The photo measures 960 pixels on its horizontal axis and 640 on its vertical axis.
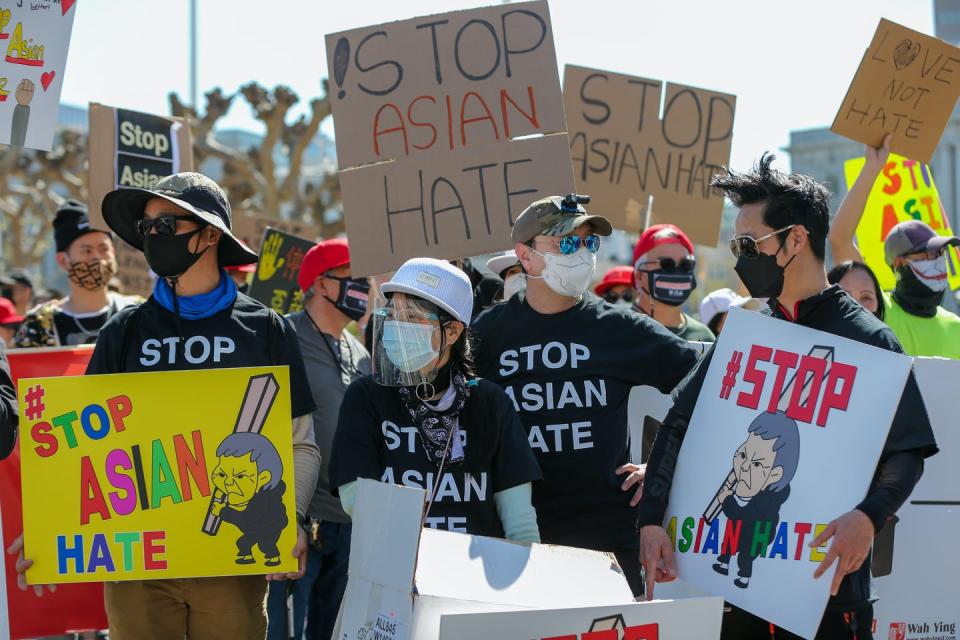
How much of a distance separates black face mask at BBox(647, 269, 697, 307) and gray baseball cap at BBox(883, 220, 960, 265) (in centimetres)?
102

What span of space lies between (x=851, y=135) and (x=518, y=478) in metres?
3.49

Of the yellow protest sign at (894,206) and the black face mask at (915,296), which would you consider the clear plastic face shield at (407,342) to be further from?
the yellow protest sign at (894,206)

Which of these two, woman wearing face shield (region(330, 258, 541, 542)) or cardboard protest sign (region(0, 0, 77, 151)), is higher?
cardboard protest sign (region(0, 0, 77, 151))

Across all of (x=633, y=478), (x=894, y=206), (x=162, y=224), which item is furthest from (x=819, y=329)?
(x=894, y=206)

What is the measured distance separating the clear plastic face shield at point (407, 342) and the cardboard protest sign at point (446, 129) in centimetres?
158

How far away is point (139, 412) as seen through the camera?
141 inches

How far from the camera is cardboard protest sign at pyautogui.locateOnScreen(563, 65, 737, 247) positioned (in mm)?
6895

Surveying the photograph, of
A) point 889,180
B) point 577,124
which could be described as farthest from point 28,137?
point 889,180

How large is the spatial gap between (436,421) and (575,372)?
691mm

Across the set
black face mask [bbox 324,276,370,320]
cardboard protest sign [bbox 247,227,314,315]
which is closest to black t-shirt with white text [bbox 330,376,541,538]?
black face mask [bbox 324,276,370,320]

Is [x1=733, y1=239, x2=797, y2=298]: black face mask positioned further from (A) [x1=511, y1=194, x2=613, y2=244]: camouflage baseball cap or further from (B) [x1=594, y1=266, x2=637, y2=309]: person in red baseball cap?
(B) [x1=594, y1=266, x2=637, y2=309]: person in red baseball cap

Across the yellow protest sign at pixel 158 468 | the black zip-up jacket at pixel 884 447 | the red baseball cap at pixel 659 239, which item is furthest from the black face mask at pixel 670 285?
the yellow protest sign at pixel 158 468

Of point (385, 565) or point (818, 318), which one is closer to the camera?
point (385, 565)

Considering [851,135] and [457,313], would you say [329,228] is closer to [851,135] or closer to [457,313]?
[851,135]
